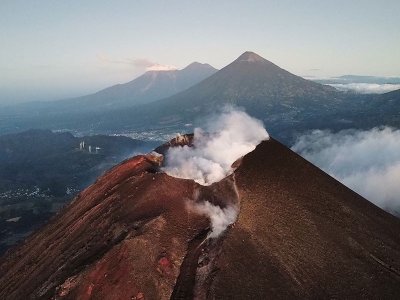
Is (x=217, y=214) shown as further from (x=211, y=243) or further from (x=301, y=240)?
(x=301, y=240)

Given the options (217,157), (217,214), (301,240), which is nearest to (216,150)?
(217,157)

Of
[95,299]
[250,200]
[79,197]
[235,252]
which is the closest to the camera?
[95,299]

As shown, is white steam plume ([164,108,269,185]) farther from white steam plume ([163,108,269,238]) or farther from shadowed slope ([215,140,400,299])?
shadowed slope ([215,140,400,299])

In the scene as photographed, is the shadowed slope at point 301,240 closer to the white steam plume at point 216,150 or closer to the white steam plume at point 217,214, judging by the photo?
the white steam plume at point 217,214

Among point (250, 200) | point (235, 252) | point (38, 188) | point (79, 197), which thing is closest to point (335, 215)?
point (250, 200)

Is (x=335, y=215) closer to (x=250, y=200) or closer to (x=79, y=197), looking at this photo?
(x=250, y=200)

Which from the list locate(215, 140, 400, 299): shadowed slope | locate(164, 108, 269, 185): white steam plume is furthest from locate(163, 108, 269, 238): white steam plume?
locate(215, 140, 400, 299): shadowed slope


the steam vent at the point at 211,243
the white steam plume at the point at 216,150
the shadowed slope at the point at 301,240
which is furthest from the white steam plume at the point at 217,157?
the shadowed slope at the point at 301,240
